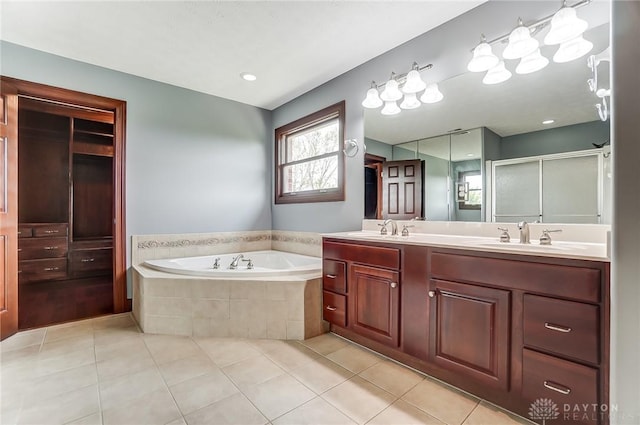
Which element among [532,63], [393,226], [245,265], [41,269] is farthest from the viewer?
[41,269]

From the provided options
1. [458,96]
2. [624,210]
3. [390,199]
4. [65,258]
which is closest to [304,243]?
[390,199]

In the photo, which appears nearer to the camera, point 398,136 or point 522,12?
point 522,12

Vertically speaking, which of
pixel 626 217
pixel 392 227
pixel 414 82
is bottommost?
pixel 392 227

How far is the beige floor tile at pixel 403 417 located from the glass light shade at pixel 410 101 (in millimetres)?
2079

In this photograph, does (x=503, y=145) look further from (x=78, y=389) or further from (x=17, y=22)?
(x=17, y=22)

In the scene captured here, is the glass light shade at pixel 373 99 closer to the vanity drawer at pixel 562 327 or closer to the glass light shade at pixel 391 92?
the glass light shade at pixel 391 92

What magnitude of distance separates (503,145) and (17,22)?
3.55 m

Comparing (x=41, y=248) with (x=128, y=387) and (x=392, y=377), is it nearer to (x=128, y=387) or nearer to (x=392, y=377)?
(x=128, y=387)

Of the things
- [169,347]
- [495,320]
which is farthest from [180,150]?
[495,320]

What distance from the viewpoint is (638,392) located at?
2.31 ft

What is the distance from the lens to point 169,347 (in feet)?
7.03

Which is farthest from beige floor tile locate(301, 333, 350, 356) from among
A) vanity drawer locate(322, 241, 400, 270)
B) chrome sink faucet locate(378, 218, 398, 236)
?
chrome sink faucet locate(378, 218, 398, 236)

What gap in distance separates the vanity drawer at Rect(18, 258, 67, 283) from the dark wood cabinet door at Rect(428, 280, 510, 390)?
4.64 m

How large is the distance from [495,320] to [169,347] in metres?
2.18
